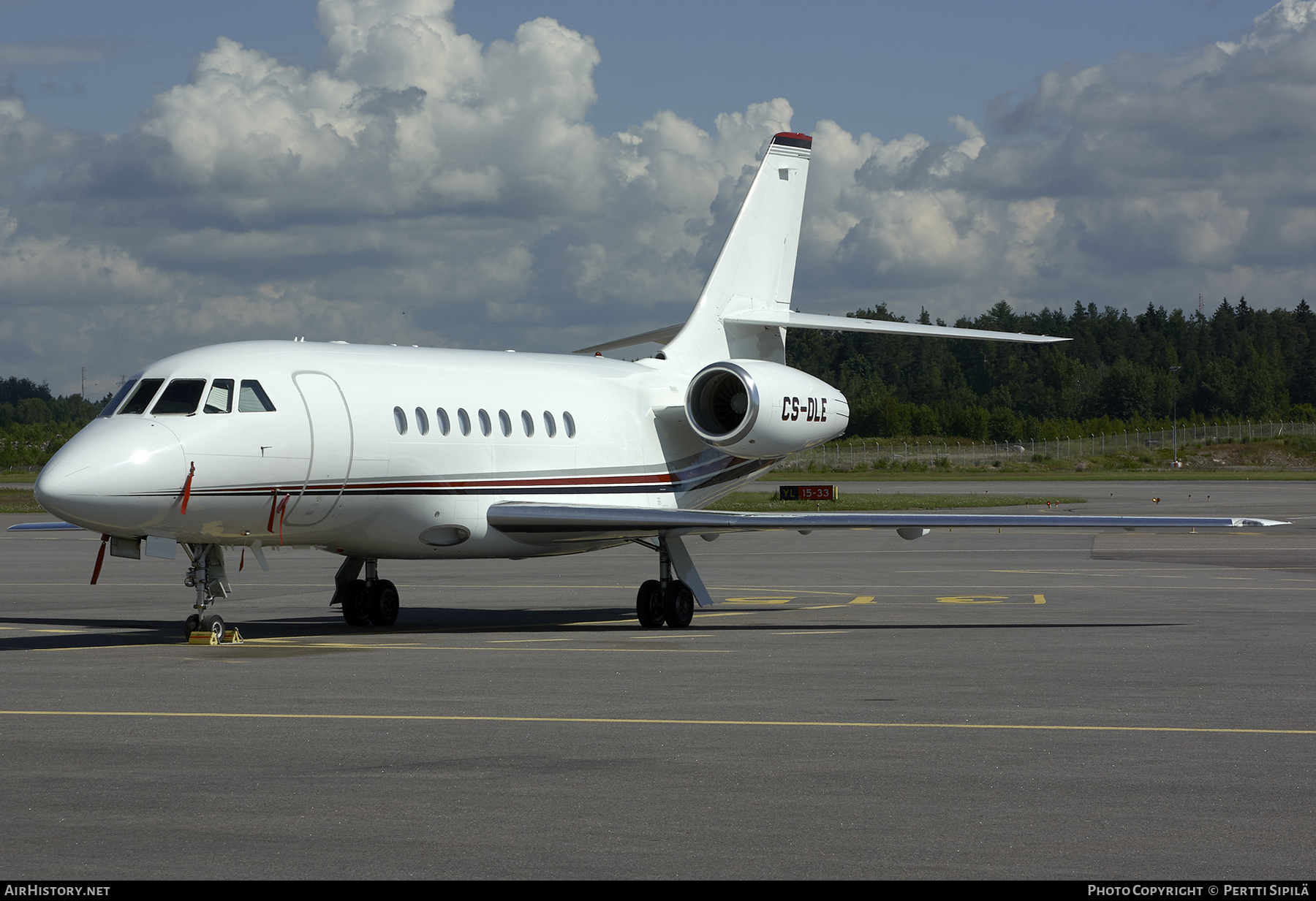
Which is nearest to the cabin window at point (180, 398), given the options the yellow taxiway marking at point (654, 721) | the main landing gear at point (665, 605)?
the yellow taxiway marking at point (654, 721)

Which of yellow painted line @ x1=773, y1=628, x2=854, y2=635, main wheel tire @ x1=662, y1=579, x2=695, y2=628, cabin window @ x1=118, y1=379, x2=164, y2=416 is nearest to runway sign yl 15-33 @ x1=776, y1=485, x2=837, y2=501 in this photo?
main wheel tire @ x1=662, y1=579, x2=695, y2=628

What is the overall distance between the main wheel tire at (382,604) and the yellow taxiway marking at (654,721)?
29.3 ft

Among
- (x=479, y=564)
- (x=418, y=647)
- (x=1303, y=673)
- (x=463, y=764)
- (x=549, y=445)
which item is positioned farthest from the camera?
(x=479, y=564)

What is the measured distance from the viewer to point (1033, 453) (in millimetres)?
119625

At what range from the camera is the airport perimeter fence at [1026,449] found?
117000 mm

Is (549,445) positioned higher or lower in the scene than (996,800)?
higher

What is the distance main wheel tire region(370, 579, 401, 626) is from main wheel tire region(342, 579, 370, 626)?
84mm

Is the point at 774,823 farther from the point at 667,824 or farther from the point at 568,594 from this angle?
the point at 568,594

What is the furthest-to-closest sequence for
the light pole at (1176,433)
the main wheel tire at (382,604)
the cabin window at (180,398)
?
the light pole at (1176,433)
the main wheel tire at (382,604)
the cabin window at (180,398)

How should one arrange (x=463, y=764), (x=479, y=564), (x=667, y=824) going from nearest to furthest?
(x=667, y=824), (x=463, y=764), (x=479, y=564)

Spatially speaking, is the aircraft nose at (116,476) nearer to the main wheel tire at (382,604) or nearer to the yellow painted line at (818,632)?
the main wheel tire at (382,604)

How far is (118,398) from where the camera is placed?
17.6 metres
